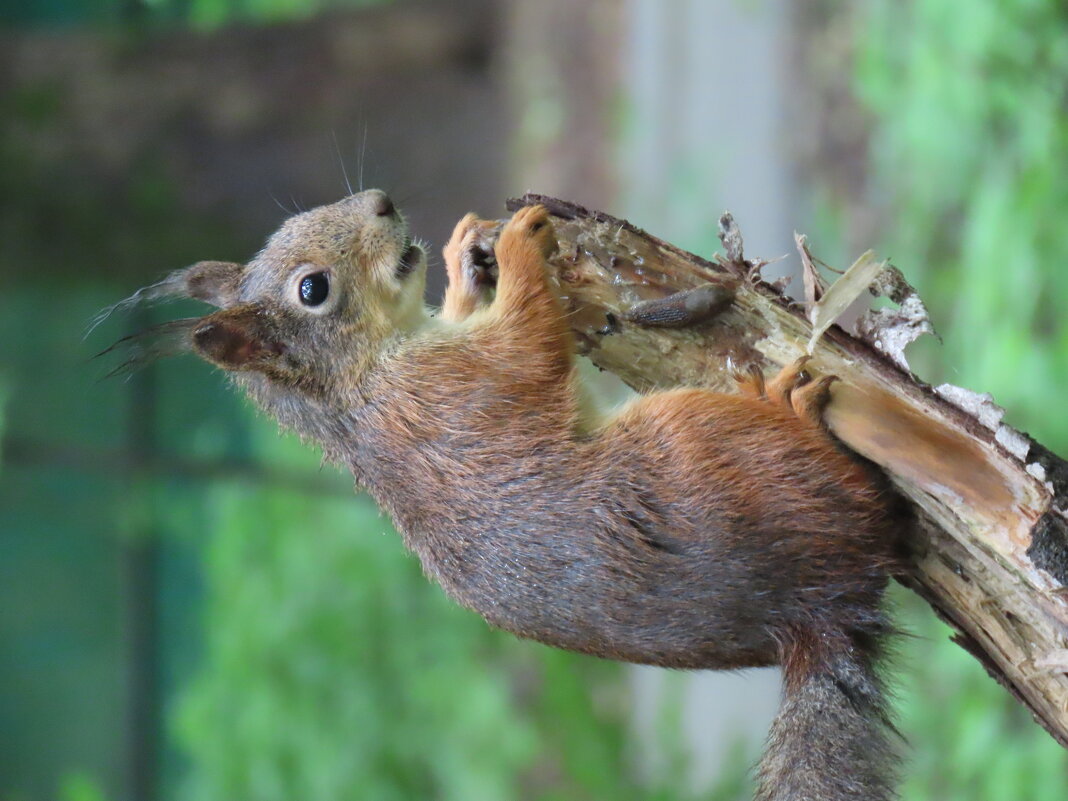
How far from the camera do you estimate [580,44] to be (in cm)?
589

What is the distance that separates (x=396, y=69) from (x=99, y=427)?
7.14 feet

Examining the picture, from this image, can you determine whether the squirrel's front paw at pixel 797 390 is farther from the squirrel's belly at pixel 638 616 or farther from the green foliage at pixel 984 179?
the green foliage at pixel 984 179

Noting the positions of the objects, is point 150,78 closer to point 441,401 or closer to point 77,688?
point 77,688

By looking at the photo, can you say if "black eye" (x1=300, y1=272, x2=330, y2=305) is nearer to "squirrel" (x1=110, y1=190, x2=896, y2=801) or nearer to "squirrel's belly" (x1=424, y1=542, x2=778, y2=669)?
"squirrel" (x1=110, y1=190, x2=896, y2=801)

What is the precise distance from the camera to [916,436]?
178 cm

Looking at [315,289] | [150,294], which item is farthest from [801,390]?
[150,294]

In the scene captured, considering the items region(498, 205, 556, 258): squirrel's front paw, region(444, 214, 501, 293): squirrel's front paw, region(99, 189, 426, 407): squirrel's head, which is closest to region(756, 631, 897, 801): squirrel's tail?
region(498, 205, 556, 258): squirrel's front paw

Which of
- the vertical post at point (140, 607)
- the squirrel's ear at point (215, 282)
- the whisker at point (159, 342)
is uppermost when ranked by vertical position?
the vertical post at point (140, 607)

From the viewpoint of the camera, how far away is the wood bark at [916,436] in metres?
1.69

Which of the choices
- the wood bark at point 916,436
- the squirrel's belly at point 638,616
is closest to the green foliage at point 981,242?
the wood bark at point 916,436

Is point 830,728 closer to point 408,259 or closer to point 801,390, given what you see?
point 801,390

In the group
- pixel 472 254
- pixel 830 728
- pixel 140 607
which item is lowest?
pixel 830 728

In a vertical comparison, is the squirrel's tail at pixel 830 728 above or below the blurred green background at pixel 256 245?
below

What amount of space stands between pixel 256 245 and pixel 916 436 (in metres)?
4.46
